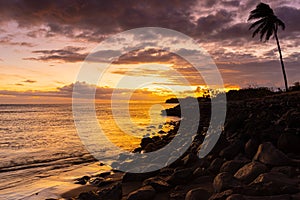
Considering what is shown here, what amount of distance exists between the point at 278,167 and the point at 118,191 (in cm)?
344

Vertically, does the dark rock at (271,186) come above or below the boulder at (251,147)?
below

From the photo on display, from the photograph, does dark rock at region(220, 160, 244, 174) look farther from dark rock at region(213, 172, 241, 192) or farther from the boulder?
dark rock at region(213, 172, 241, 192)

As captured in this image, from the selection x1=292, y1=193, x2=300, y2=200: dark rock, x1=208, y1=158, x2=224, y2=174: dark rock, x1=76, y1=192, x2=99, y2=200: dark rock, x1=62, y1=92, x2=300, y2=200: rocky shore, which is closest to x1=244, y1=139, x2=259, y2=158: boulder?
x1=62, y1=92, x2=300, y2=200: rocky shore

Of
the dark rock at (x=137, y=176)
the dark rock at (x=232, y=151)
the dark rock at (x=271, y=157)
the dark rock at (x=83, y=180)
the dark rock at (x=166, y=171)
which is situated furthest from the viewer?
the dark rock at (x=83, y=180)

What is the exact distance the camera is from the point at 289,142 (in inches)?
277

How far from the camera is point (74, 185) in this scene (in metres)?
8.98

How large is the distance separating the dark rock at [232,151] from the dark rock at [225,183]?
219 centimetres

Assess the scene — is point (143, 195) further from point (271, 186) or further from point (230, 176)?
point (271, 186)

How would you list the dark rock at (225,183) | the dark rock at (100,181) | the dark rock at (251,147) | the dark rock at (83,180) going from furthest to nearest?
the dark rock at (83,180), the dark rock at (100,181), the dark rock at (251,147), the dark rock at (225,183)

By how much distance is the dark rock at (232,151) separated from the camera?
24.6ft

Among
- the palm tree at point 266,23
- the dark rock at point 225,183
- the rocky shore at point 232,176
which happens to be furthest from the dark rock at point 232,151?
the palm tree at point 266,23

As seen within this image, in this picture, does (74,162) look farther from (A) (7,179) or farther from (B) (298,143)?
(B) (298,143)

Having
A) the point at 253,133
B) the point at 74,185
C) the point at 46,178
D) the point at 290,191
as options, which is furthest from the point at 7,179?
the point at 290,191

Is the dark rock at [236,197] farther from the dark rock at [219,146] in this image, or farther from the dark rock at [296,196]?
the dark rock at [219,146]
